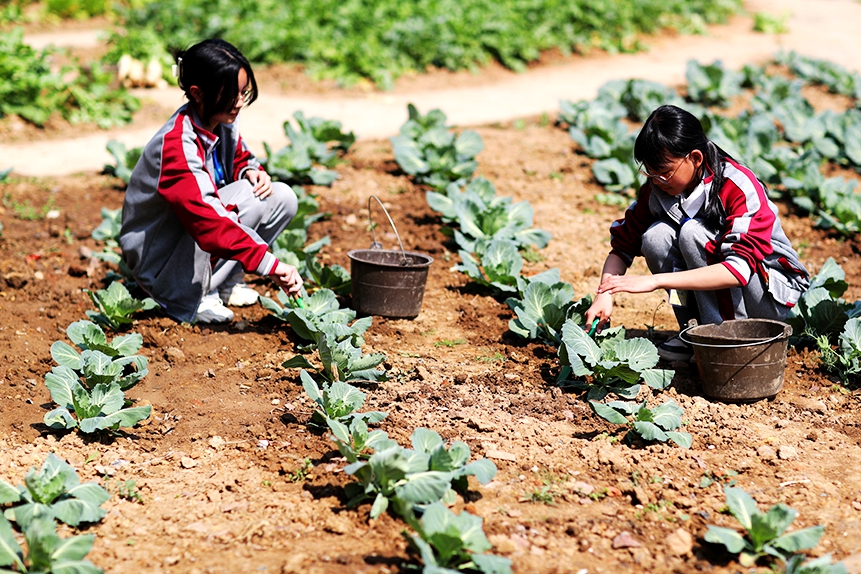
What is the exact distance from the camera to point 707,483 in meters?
2.99

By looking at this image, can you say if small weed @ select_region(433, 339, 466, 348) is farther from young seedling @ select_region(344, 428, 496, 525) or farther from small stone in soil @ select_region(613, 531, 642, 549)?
small stone in soil @ select_region(613, 531, 642, 549)

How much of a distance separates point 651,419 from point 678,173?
992 mm

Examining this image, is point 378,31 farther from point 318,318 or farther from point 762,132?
point 318,318

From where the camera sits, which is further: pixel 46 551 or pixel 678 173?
pixel 678 173

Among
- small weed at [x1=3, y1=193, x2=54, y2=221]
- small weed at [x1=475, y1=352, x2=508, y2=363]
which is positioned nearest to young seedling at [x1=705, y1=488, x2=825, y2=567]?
small weed at [x1=475, y1=352, x2=508, y2=363]

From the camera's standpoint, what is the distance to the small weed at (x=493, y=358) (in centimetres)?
395

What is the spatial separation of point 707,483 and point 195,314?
2.48 m

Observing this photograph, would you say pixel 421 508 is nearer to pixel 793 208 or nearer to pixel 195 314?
pixel 195 314

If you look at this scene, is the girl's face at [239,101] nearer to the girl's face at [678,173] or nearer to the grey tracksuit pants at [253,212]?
the grey tracksuit pants at [253,212]

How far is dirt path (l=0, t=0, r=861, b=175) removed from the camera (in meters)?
7.12

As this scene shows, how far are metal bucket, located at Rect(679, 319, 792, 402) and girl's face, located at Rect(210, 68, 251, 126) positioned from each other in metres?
→ 2.11

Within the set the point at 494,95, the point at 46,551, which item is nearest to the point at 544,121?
the point at 494,95

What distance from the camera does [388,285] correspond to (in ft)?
13.8

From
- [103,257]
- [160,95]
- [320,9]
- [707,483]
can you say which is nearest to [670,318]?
[707,483]
